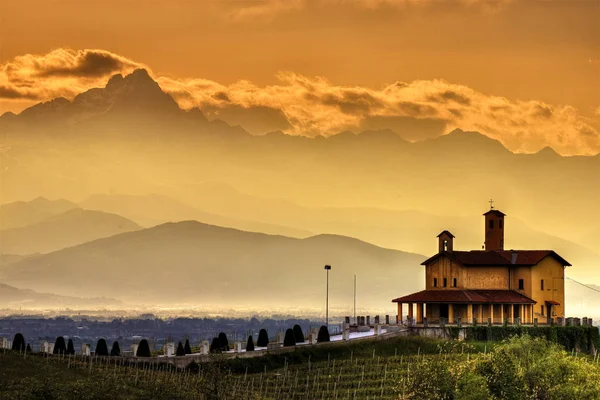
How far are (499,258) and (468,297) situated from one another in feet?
25.1

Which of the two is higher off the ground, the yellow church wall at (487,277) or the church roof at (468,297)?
the yellow church wall at (487,277)

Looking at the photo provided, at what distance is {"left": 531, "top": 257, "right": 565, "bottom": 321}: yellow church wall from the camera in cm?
13425

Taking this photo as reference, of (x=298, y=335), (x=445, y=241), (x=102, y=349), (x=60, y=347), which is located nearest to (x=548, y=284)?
(x=445, y=241)

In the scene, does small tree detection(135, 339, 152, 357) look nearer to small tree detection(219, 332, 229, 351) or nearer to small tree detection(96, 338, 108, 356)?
small tree detection(96, 338, 108, 356)

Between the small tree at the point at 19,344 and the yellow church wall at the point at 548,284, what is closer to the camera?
the small tree at the point at 19,344

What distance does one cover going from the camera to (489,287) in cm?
13488

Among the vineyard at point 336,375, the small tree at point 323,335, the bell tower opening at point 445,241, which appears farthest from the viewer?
the bell tower opening at point 445,241

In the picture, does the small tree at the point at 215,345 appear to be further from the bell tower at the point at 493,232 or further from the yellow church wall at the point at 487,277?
the bell tower at the point at 493,232

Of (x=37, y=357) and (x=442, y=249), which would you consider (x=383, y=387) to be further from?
(x=442, y=249)

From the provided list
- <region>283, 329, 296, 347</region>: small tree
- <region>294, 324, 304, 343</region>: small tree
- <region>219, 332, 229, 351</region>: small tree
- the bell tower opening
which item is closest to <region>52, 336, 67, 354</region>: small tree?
<region>219, 332, 229, 351</region>: small tree

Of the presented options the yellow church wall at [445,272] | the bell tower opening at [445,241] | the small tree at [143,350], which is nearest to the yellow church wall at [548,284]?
the yellow church wall at [445,272]

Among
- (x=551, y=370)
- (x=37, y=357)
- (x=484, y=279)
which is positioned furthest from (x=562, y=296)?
(x=37, y=357)

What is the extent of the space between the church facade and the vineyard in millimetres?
14681

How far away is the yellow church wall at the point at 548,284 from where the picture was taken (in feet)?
440
